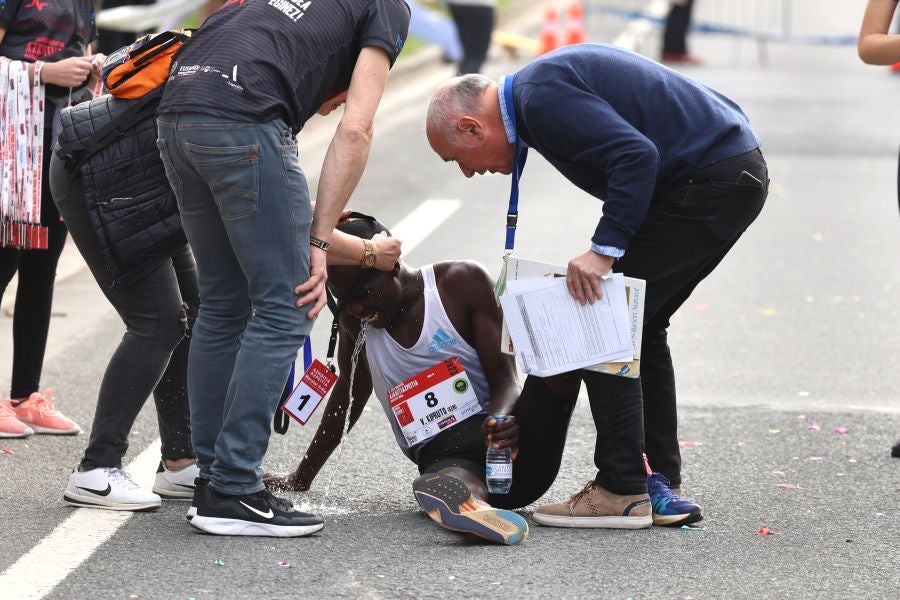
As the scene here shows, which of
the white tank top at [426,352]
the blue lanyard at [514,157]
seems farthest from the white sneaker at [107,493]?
the blue lanyard at [514,157]

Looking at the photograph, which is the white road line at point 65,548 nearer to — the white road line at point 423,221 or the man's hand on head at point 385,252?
the man's hand on head at point 385,252

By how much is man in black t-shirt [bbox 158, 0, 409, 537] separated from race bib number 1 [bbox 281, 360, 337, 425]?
28cm

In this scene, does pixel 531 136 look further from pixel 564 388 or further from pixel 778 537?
pixel 778 537

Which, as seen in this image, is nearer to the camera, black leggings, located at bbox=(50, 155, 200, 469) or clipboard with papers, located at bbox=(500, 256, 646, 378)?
clipboard with papers, located at bbox=(500, 256, 646, 378)

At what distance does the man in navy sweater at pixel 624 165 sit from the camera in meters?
4.04

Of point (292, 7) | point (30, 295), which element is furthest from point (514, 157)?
point (30, 295)

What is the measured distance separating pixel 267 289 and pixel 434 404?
0.79 metres

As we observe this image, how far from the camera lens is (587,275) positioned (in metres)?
4.14

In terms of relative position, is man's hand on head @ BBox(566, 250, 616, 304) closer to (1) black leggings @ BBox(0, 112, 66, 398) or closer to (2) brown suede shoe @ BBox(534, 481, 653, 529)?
(2) brown suede shoe @ BBox(534, 481, 653, 529)

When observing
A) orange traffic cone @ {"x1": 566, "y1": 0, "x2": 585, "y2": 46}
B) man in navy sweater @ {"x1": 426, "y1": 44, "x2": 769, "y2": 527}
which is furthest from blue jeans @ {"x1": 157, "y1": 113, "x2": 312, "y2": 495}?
orange traffic cone @ {"x1": 566, "y1": 0, "x2": 585, "y2": 46}

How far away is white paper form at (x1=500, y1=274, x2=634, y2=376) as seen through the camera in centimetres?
421

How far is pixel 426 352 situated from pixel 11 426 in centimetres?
168

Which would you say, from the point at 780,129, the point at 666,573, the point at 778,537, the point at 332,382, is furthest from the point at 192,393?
the point at 780,129

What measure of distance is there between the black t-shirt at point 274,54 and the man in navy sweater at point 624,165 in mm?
337
